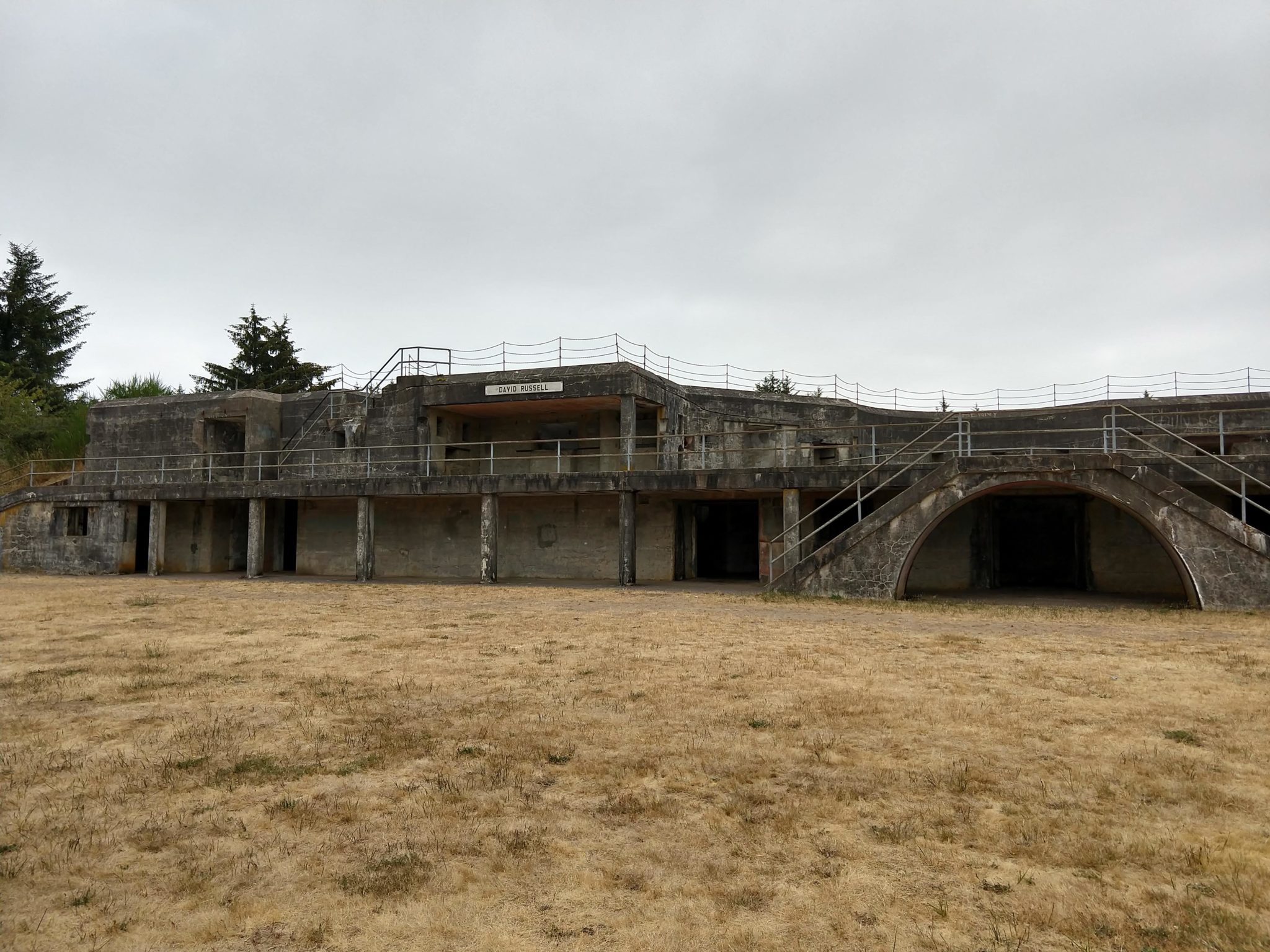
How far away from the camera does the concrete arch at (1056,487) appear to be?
16.3 metres

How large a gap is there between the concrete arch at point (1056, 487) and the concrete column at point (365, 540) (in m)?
14.9

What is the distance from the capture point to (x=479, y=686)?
923 centimetres

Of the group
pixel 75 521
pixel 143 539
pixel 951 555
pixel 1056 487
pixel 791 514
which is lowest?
pixel 951 555

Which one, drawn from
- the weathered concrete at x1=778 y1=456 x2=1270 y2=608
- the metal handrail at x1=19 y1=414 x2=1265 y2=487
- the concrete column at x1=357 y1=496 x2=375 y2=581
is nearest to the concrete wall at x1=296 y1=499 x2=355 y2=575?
the metal handrail at x1=19 y1=414 x2=1265 y2=487

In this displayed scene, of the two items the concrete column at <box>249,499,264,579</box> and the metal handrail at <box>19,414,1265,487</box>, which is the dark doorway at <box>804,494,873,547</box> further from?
the concrete column at <box>249,499,264,579</box>

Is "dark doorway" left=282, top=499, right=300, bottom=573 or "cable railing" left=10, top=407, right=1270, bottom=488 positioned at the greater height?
"cable railing" left=10, top=407, right=1270, bottom=488

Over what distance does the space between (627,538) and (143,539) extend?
18.9 m

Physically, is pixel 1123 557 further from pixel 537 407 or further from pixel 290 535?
pixel 290 535

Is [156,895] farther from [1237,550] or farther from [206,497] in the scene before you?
[206,497]

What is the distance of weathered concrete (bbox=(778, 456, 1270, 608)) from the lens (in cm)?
1584

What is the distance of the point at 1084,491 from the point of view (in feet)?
57.4

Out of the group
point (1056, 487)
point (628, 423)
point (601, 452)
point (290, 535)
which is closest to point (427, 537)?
point (601, 452)

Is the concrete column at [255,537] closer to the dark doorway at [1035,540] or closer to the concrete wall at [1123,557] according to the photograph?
the dark doorway at [1035,540]

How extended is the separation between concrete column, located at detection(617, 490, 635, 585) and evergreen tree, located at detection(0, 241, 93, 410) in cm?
3548
